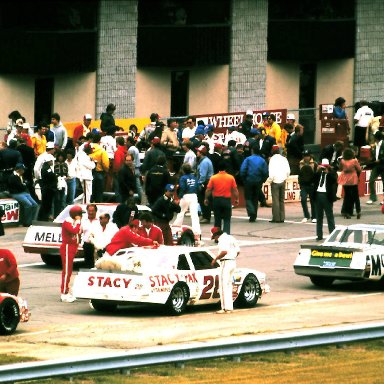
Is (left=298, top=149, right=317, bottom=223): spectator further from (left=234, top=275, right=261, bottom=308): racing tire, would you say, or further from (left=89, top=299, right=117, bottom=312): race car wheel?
(left=89, top=299, right=117, bottom=312): race car wheel

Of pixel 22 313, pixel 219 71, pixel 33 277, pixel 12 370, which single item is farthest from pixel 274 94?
pixel 12 370

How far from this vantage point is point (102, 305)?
88.1ft

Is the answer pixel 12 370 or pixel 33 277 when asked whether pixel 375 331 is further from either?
pixel 33 277

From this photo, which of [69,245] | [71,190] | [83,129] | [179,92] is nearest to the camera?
[69,245]

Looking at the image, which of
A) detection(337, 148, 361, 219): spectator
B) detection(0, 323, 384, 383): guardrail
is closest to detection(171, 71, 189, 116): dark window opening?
detection(337, 148, 361, 219): spectator

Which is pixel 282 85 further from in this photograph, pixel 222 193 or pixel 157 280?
pixel 157 280

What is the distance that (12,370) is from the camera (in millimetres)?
18672

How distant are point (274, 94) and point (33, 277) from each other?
75.6 feet

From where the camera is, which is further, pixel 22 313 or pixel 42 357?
pixel 22 313

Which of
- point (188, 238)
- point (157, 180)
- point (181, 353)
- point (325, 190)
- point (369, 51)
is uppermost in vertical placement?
point (369, 51)

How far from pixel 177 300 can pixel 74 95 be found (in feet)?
68.5

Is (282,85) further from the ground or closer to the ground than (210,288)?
further from the ground

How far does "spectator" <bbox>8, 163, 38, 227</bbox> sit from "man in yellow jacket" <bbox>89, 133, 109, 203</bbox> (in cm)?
171

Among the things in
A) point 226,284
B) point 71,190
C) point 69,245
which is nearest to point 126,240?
point 69,245
